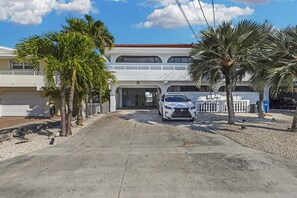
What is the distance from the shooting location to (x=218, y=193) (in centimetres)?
541

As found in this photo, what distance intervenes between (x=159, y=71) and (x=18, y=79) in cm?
1135

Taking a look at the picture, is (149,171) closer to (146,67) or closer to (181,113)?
(181,113)

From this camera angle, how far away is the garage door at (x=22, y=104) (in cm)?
2577

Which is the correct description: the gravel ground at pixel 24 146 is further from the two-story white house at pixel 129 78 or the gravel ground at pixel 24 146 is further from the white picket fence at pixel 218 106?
the white picket fence at pixel 218 106

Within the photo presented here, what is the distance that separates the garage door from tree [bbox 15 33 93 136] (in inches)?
562

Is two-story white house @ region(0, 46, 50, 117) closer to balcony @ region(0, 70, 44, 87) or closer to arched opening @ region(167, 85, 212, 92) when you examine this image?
balcony @ region(0, 70, 44, 87)

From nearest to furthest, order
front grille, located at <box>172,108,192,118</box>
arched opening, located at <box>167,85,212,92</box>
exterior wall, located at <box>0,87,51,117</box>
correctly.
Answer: front grille, located at <box>172,108,192,118</box> < exterior wall, located at <box>0,87,51,117</box> < arched opening, located at <box>167,85,212,92</box>

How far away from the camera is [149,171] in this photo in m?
6.93

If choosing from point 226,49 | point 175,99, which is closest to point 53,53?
point 226,49

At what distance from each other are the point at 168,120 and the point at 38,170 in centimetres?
1169

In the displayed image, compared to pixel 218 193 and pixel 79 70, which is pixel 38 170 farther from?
pixel 79 70

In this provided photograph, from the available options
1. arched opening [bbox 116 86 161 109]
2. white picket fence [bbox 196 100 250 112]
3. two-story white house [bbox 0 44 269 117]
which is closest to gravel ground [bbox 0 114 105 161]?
two-story white house [bbox 0 44 269 117]

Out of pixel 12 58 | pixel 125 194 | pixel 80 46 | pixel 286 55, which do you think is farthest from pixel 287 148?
pixel 12 58

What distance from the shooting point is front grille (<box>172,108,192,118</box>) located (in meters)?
17.7
